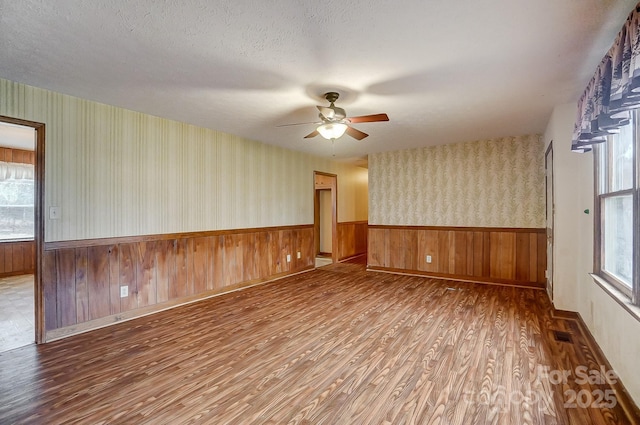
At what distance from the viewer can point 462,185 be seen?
5.40 meters

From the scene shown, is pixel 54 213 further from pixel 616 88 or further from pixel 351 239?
pixel 351 239

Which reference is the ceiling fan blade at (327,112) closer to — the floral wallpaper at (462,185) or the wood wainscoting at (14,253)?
the floral wallpaper at (462,185)

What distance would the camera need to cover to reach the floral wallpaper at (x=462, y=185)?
15.9ft

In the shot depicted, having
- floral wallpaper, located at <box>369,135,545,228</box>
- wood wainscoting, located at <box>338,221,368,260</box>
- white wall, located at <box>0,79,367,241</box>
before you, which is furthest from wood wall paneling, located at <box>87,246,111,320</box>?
wood wainscoting, located at <box>338,221,368,260</box>

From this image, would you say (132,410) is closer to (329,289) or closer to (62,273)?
(62,273)

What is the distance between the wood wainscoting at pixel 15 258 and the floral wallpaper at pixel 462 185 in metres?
7.06

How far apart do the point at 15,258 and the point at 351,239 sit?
7151mm

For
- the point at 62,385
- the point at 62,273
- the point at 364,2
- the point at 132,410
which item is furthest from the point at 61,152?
the point at 364,2

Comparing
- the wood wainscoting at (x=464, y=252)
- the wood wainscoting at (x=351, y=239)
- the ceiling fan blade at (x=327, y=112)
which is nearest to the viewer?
the ceiling fan blade at (x=327, y=112)

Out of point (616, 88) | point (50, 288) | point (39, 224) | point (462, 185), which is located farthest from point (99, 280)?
point (462, 185)

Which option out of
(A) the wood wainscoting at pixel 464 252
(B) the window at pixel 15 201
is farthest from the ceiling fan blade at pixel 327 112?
(B) the window at pixel 15 201

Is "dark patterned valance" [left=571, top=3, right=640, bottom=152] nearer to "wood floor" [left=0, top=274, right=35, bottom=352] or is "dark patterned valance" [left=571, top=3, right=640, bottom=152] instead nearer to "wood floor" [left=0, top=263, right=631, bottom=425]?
"wood floor" [left=0, top=263, right=631, bottom=425]

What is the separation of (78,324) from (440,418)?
140 inches

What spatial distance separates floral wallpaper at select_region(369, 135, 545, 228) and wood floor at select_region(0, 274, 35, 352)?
546 cm
